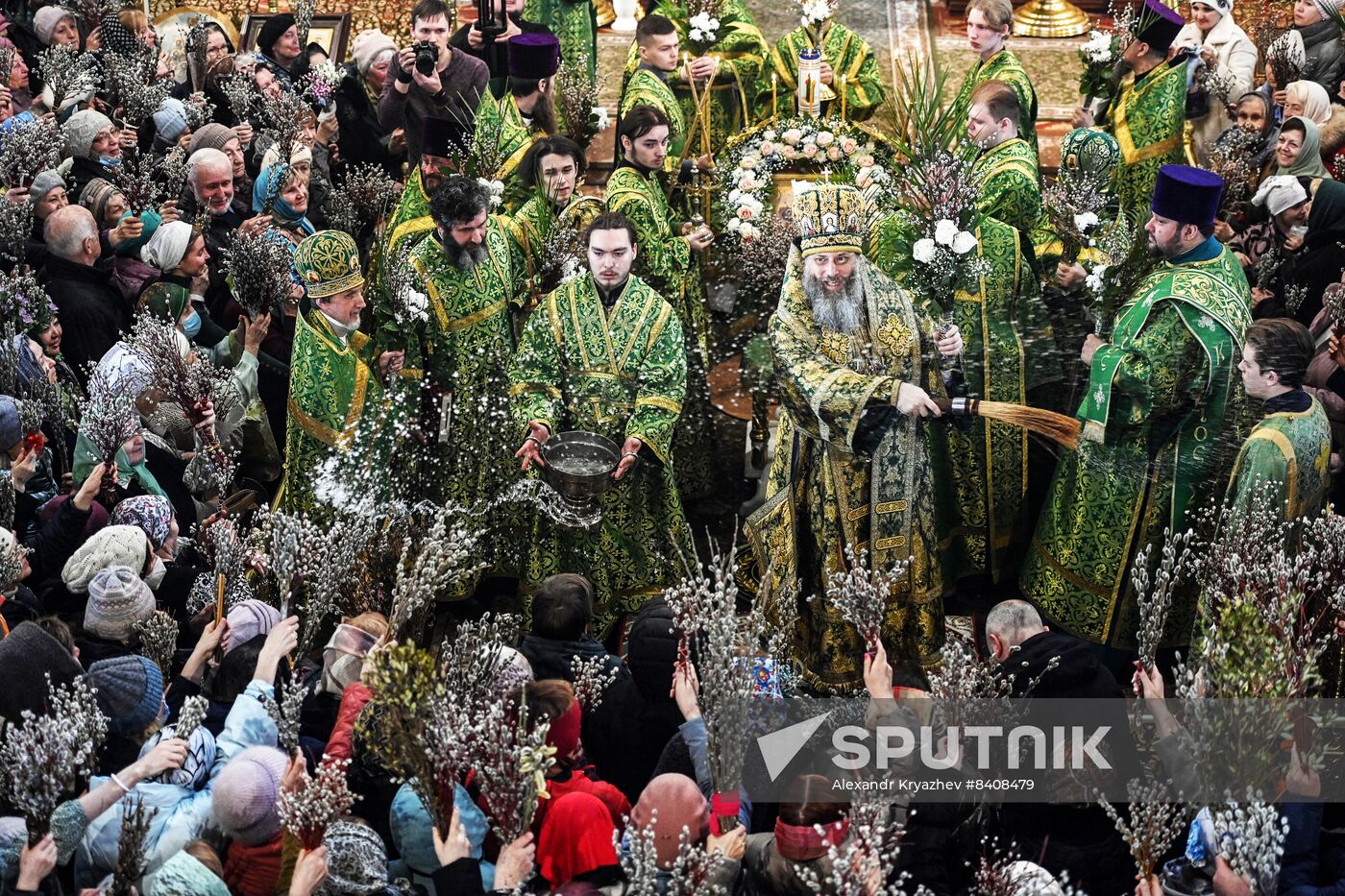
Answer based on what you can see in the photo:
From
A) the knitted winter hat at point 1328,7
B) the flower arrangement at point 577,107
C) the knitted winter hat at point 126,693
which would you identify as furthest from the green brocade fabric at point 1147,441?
the knitted winter hat at point 1328,7

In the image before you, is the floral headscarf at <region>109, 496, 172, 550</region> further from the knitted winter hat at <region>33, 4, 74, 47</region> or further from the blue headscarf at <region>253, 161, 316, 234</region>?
the knitted winter hat at <region>33, 4, 74, 47</region>

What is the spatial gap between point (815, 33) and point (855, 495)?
16.9ft

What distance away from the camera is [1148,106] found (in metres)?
13.0

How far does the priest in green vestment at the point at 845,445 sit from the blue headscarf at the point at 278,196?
405cm

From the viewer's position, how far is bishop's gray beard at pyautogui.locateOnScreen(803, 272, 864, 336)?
903 cm

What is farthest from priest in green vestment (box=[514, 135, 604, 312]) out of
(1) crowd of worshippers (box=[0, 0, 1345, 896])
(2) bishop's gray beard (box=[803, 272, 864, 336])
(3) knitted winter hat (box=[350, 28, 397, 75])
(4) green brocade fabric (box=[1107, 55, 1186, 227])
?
(4) green brocade fabric (box=[1107, 55, 1186, 227])

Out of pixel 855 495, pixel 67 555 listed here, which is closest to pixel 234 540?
pixel 67 555

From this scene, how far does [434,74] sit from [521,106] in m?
1.25

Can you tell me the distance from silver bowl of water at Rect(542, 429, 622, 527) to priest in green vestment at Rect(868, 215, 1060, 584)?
1.91 m

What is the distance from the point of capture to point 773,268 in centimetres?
1097

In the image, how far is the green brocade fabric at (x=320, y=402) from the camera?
9.62m

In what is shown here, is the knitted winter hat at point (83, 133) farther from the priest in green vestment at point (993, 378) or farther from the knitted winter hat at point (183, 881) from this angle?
the knitted winter hat at point (183, 881)

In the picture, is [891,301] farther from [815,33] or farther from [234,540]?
[815,33]

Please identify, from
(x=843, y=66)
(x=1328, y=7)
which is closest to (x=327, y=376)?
(x=843, y=66)
